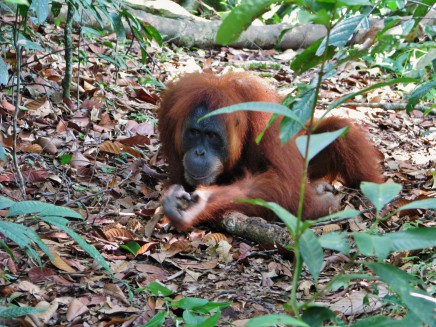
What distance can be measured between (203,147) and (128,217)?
0.76 meters

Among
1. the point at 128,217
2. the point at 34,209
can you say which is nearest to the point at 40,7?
the point at 34,209

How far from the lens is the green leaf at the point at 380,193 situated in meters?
1.58

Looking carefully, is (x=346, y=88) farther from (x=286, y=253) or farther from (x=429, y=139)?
(x=286, y=253)

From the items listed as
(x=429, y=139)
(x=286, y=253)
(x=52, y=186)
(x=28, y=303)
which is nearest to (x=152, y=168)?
(x=52, y=186)

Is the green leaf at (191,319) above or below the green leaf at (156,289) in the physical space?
above

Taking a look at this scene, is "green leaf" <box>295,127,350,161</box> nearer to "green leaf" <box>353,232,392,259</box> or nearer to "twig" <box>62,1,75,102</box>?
"green leaf" <box>353,232,392,259</box>

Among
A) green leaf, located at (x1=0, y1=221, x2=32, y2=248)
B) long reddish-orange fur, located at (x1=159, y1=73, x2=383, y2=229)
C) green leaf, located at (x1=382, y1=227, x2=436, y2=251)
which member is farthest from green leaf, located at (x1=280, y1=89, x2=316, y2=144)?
long reddish-orange fur, located at (x1=159, y1=73, x2=383, y2=229)

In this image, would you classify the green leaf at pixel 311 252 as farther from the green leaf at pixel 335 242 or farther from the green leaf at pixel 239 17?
the green leaf at pixel 239 17

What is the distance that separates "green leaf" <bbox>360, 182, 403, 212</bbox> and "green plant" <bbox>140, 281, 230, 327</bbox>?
0.83 meters

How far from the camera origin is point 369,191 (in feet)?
5.38

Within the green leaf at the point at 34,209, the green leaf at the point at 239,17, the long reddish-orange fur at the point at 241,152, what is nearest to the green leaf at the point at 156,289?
the green leaf at the point at 34,209

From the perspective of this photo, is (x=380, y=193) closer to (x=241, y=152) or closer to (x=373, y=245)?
(x=373, y=245)

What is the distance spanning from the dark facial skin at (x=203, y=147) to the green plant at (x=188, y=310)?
4.70ft

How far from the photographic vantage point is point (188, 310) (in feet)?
7.80
